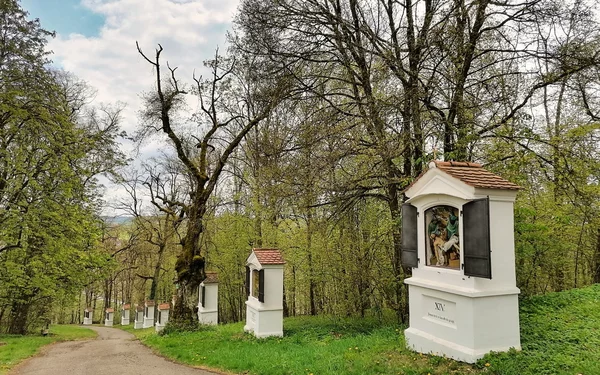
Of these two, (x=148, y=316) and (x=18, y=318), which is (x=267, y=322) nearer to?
(x=18, y=318)

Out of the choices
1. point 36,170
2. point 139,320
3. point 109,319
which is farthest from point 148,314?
point 36,170

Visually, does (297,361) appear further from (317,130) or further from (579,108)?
(579,108)

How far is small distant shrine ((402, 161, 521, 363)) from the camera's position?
516 centimetres

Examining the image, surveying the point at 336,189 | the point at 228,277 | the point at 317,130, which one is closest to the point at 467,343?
the point at 336,189

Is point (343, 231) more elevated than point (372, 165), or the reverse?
point (372, 165)

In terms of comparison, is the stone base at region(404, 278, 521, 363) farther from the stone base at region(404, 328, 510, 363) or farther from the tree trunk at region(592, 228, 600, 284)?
the tree trunk at region(592, 228, 600, 284)

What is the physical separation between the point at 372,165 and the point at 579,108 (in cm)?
912

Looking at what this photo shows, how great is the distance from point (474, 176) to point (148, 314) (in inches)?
1061

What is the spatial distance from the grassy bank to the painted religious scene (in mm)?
1469

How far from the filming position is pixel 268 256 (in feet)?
34.6

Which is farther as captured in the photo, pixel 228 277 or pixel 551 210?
pixel 228 277

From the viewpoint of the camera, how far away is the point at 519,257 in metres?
8.02

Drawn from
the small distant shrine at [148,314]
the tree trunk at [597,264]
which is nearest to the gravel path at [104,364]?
the tree trunk at [597,264]

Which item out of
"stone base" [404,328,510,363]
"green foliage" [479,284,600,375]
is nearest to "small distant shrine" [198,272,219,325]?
"stone base" [404,328,510,363]
